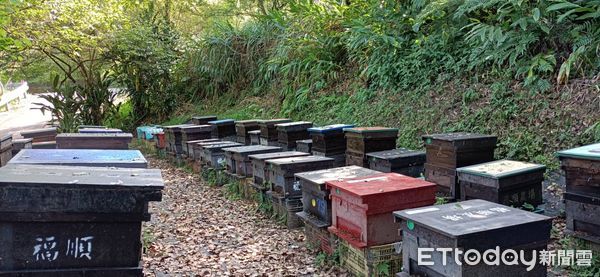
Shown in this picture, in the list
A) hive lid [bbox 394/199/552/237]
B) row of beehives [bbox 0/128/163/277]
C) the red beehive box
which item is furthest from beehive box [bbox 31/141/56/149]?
hive lid [bbox 394/199/552/237]

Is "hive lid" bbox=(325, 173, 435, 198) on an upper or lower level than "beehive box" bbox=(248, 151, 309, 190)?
upper

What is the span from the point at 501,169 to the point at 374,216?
1.62m

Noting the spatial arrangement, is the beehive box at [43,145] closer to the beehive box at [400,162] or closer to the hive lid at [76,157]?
the hive lid at [76,157]

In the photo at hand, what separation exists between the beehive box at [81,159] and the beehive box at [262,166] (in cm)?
202

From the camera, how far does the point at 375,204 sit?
4.37 metres

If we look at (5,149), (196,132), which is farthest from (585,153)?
(196,132)

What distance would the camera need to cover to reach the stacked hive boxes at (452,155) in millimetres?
5828

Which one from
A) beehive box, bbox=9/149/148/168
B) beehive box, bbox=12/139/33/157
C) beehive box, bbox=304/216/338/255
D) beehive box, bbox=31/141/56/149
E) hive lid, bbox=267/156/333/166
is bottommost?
beehive box, bbox=304/216/338/255

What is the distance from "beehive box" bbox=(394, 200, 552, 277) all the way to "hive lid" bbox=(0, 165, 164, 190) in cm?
198

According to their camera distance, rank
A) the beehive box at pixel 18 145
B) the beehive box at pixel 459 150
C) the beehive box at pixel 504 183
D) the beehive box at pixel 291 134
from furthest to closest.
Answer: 1. the beehive box at pixel 291 134
2. the beehive box at pixel 18 145
3. the beehive box at pixel 459 150
4. the beehive box at pixel 504 183

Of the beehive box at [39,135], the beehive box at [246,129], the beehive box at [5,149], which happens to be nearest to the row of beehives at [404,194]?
the beehive box at [246,129]

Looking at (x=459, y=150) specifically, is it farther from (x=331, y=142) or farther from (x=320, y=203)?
(x=331, y=142)

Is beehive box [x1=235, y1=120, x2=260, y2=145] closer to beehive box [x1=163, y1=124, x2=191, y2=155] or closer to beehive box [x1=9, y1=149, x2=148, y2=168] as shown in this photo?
beehive box [x1=163, y1=124, x2=191, y2=155]

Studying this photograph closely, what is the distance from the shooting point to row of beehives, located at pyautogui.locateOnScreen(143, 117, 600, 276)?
3465mm
